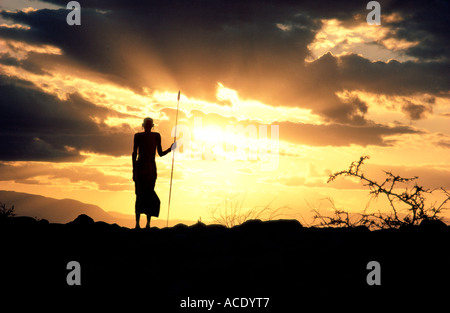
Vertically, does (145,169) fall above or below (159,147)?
below

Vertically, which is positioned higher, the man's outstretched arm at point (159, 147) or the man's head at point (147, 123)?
the man's head at point (147, 123)

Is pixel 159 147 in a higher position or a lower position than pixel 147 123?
lower

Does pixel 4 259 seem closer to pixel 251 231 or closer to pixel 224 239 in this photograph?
Answer: pixel 224 239

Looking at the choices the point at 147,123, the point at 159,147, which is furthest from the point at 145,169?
the point at 147,123

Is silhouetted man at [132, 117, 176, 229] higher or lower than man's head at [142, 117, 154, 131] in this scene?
lower

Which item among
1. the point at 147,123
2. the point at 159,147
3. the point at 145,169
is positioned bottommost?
the point at 145,169

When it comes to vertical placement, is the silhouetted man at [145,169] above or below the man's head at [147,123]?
below

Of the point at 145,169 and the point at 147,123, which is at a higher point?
the point at 147,123

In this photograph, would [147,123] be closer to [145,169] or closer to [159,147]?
[159,147]

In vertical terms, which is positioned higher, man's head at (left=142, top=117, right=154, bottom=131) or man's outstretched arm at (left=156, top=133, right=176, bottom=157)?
man's head at (left=142, top=117, right=154, bottom=131)
